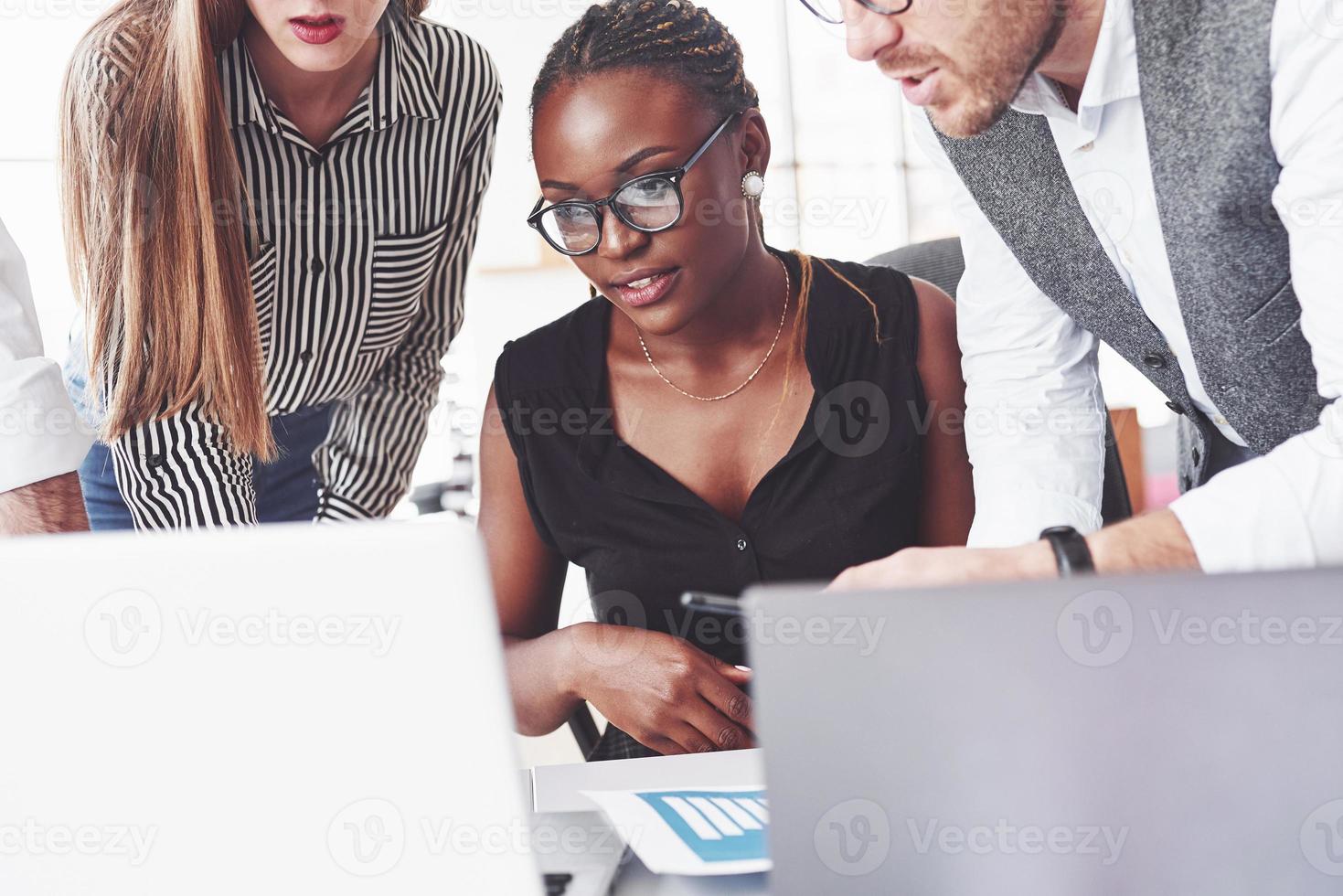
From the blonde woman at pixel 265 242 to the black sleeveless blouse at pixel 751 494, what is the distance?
0.29m

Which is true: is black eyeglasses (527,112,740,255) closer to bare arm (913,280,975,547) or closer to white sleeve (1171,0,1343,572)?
bare arm (913,280,975,547)

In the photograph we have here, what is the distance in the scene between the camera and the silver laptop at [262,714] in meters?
0.62

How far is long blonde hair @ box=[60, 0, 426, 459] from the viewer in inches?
51.1

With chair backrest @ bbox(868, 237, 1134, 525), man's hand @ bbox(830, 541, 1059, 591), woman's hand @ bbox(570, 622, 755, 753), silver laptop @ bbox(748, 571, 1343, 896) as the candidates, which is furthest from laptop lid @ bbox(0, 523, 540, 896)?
chair backrest @ bbox(868, 237, 1134, 525)

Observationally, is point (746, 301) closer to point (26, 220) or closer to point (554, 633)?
point (554, 633)

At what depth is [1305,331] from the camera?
40.3 inches

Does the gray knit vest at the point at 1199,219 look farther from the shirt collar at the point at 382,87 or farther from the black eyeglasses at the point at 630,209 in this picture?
the shirt collar at the point at 382,87

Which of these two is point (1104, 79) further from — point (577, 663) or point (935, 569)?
point (577, 663)

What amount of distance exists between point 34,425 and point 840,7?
0.89 meters

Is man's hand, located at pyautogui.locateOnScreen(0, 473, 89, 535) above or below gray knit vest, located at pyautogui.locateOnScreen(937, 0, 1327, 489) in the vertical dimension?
below

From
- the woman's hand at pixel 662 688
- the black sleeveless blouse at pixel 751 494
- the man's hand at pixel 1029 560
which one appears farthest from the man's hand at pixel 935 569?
the black sleeveless blouse at pixel 751 494

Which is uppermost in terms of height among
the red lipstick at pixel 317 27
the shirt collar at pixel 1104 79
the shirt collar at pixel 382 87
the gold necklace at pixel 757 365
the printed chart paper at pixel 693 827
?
the red lipstick at pixel 317 27

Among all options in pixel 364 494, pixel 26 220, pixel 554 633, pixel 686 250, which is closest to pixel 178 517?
pixel 364 494

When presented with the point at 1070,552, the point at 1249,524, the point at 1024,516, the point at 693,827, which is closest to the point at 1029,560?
the point at 1070,552
